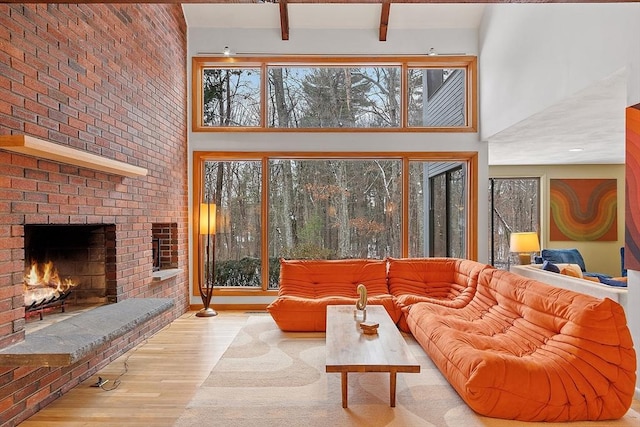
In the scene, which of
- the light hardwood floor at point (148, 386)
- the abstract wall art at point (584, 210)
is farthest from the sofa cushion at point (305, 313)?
the abstract wall art at point (584, 210)

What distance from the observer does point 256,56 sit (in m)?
5.74

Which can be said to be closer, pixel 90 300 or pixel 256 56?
pixel 90 300

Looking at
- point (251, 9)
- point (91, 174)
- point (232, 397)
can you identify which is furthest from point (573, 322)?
point (251, 9)

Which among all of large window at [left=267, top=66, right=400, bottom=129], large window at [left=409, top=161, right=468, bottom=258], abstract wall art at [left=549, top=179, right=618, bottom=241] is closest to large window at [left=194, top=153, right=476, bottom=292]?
large window at [left=409, top=161, right=468, bottom=258]

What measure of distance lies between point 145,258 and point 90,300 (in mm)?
726

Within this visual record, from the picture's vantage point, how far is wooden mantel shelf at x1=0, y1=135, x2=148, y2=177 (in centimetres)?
232

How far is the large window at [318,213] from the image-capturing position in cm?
581

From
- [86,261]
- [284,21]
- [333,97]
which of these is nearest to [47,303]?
[86,261]

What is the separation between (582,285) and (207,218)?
4139 millimetres

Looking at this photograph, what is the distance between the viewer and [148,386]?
3.10 m

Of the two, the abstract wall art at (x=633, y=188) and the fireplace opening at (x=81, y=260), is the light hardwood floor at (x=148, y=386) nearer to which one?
the fireplace opening at (x=81, y=260)

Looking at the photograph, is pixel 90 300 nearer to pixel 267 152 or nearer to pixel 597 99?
pixel 267 152

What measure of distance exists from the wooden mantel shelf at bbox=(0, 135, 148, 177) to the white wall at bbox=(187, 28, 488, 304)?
2.47 meters

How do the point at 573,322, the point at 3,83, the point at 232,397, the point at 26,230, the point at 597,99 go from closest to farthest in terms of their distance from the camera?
the point at 3,83 < the point at 573,322 < the point at 232,397 < the point at 26,230 < the point at 597,99
